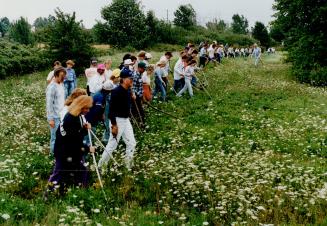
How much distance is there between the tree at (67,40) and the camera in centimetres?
3111

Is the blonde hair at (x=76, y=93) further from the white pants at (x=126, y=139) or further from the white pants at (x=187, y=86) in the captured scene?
the white pants at (x=187, y=86)

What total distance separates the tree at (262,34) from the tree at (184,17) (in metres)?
13.7

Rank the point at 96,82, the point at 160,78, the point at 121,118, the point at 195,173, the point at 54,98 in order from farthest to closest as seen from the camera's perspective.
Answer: the point at 160,78, the point at 96,82, the point at 54,98, the point at 121,118, the point at 195,173

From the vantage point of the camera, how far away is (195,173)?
9484 mm

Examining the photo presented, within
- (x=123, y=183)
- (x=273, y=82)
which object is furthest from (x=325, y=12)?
(x=123, y=183)

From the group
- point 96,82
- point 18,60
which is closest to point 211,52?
point 18,60

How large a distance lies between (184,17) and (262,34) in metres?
16.9

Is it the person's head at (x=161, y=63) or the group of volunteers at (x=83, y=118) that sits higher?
the person's head at (x=161, y=63)

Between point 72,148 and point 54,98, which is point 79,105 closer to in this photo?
point 72,148

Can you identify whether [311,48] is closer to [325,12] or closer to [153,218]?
[325,12]

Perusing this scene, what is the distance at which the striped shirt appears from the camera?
38.2 ft

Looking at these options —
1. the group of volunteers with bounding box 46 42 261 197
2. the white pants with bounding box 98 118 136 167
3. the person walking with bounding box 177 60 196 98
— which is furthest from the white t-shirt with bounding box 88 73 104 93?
the person walking with bounding box 177 60 196 98

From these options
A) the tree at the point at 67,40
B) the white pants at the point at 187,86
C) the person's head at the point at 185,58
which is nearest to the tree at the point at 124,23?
the tree at the point at 67,40

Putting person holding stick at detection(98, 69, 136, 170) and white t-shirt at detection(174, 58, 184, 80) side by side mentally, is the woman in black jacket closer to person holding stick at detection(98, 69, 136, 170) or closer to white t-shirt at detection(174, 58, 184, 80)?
person holding stick at detection(98, 69, 136, 170)
